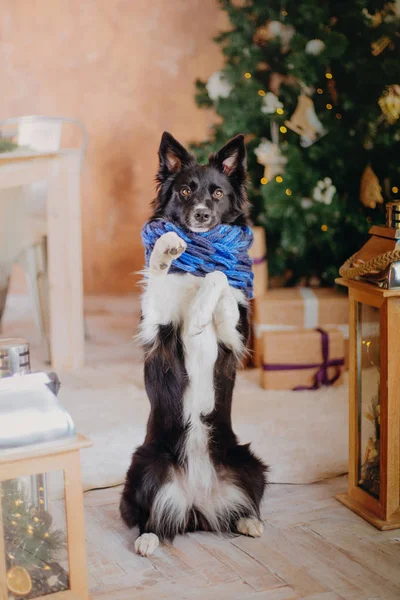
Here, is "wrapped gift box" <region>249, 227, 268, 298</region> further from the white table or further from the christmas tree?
the white table

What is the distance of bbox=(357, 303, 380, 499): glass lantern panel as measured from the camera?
2.16 m

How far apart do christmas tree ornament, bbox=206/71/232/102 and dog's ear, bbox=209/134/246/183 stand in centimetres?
172

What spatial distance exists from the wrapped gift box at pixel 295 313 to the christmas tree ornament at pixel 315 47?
111 centimetres

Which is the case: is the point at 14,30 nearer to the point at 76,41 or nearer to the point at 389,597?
the point at 76,41

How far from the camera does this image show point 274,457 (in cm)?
268

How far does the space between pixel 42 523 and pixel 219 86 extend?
2637 mm

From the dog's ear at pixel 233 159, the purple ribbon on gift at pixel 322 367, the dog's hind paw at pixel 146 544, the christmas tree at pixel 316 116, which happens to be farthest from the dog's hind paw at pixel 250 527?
the christmas tree at pixel 316 116

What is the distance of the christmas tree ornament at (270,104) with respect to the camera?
11.9 ft

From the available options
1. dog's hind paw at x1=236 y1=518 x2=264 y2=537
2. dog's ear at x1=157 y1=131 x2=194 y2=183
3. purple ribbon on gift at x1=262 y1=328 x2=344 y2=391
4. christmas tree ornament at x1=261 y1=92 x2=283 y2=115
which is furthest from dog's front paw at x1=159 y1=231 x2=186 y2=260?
christmas tree ornament at x1=261 y1=92 x2=283 y2=115

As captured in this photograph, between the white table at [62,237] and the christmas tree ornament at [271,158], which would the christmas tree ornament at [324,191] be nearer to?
the christmas tree ornament at [271,158]

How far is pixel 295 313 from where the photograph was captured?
3643 millimetres

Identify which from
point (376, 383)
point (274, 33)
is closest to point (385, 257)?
point (376, 383)

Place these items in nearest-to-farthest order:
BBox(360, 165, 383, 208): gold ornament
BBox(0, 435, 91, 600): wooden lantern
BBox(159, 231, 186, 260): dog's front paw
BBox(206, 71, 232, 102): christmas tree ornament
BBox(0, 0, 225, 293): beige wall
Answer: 1. BBox(0, 435, 91, 600): wooden lantern
2. BBox(159, 231, 186, 260): dog's front paw
3. BBox(360, 165, 383, 208): gold ornament
4. BBox(206, 71, 232, 102): christmas tree ornament
5. BBox(0, 0, 225, 293): beige wall

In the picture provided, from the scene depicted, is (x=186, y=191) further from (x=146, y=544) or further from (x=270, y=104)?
(x=270, y=104)
